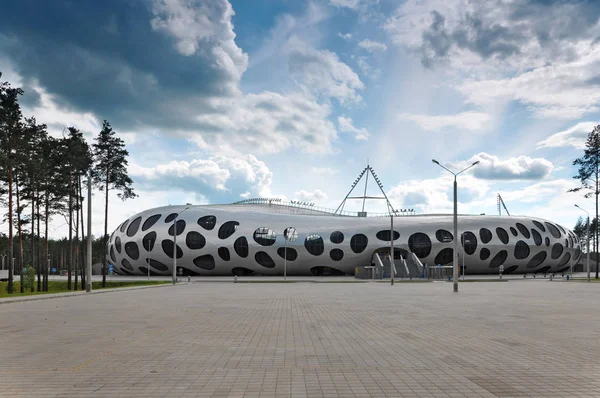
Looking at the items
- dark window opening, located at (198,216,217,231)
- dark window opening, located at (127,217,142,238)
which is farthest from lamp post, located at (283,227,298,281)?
dark window opening, located at (127,217,142,238)

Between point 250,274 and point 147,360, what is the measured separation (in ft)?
215

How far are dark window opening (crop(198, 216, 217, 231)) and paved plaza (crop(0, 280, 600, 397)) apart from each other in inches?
2189

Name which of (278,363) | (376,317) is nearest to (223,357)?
(278,363)

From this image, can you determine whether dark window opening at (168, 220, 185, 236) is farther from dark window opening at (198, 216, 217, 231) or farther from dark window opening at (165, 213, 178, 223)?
dark window opening at (198, 216, 217, 231)

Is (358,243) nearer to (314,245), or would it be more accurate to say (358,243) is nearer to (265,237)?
(314,245)

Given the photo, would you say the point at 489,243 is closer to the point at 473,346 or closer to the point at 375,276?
the point at 375,276

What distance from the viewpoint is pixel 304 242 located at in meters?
70.8

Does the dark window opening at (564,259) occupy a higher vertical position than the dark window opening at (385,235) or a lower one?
lower

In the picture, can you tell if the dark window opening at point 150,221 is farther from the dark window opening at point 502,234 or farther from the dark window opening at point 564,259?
the dark window opening at point 564,259

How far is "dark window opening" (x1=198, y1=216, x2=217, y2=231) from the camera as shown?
71.5 m

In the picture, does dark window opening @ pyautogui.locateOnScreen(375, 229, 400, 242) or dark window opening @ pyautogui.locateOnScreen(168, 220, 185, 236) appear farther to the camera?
dark window opening @ pyautogui.locateOnScreen(375, 229, 400, 242)

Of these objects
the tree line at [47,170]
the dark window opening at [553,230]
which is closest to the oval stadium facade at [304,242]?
the dark window opening at [553,230]

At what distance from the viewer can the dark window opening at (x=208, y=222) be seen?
71500 millimetres

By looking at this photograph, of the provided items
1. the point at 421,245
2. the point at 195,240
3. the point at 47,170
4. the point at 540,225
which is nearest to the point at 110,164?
the point at 47,170
